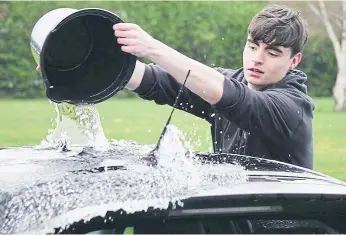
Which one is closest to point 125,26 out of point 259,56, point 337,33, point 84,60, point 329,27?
point 84,60

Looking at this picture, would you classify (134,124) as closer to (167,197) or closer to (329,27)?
(329,27)

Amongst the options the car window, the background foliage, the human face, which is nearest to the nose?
the human face

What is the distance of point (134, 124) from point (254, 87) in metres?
11.3

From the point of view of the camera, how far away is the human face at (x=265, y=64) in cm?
338

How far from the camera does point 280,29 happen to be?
11.3ft

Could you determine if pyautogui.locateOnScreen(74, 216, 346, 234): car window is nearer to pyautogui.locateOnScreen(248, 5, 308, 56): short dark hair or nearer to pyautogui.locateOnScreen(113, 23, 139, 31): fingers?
pyautogui.locateOnScreen(113, 23, 139, 31): fingers

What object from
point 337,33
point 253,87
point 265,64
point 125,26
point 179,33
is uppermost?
point 125,26

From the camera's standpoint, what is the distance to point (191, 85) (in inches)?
110

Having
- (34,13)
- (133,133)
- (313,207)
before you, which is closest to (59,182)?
(313,207)

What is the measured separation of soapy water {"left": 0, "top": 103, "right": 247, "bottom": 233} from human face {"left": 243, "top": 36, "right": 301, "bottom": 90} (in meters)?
1.00

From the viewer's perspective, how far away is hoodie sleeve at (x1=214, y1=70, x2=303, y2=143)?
2.88 metres

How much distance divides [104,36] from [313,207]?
1.13m

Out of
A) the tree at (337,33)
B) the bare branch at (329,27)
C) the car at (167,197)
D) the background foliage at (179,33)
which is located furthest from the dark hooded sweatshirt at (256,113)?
the bare branch at (329,27)

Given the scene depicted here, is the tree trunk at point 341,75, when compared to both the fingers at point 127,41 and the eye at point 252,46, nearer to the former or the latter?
the eye at point 252,46
